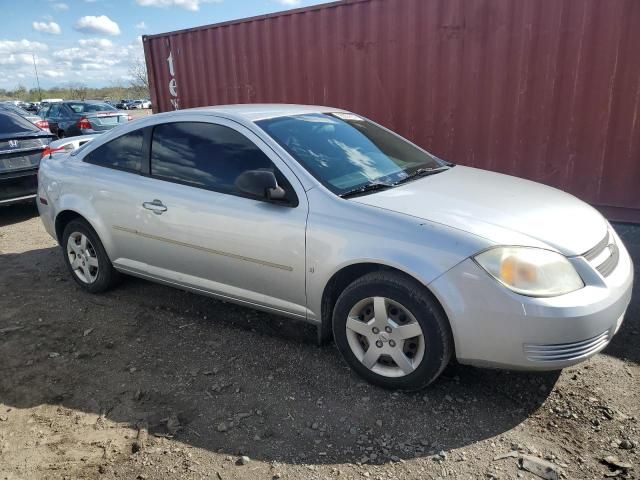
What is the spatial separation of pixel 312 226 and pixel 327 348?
37.2 inches

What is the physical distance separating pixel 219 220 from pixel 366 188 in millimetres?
966

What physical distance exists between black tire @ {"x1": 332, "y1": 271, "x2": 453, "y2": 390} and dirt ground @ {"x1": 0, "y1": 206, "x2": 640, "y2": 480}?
118 millimetres

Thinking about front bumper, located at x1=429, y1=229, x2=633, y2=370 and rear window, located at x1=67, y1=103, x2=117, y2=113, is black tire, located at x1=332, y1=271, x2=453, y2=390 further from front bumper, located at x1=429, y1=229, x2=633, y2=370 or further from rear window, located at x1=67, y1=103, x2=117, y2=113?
rear window, located at x1=67, y1=103, x2=117, y2=113

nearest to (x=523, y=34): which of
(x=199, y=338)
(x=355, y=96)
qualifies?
(x=355, y=96)

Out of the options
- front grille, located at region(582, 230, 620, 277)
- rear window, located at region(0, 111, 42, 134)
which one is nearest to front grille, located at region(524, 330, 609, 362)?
front grille, located at region(582, 230, 620, 277)

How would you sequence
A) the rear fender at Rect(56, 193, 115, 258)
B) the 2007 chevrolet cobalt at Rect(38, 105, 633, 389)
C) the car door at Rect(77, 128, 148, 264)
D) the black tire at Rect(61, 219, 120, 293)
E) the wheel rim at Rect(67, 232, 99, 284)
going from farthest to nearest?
the wheel rim at Rect(67, 232, 99, 284) < the black tire at Rect(61, 219, 120, 293) < the rear fender at Rect(56, 193, 115, 258) < the car door at Rect(77, 128, 148, 264) < the 2007 chevrolet cobalt at Rect(38, 105, 633, 389)

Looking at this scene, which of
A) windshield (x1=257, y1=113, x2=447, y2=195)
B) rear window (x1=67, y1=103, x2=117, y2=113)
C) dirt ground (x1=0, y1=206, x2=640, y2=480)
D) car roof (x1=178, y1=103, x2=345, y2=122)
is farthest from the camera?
rear window (x1=67, y1=103, x2=117, y2=113)

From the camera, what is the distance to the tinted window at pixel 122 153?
388 cm

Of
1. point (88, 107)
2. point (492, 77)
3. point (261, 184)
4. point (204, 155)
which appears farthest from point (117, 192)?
point (88, 107)

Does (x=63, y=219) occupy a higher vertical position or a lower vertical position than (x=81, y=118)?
lower

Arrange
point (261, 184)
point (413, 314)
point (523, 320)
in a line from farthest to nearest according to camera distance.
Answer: point (261, 184), point (413, 314), point (523, 320)

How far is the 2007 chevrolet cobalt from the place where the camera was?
8.13 feet

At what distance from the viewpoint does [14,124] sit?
719cm

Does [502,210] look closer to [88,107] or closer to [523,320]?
Result: [523,320]
